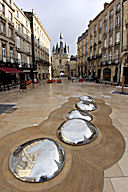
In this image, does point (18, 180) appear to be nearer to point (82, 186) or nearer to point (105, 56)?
point (82, 186)

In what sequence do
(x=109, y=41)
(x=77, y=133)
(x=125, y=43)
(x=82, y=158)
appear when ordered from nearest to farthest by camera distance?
(x=82, y=158)
(x=77, y=133)
(x=125, y=43)
(x=109, y=41)

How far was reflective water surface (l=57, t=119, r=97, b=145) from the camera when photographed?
333cm

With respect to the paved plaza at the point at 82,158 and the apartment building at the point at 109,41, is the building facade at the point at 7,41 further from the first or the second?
the apartment building at the point at 109,41

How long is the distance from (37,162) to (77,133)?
1545 millimetres

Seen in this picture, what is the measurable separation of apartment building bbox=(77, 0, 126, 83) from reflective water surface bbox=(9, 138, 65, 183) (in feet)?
77.9

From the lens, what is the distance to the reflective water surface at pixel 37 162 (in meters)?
2.18

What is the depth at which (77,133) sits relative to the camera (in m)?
3.53

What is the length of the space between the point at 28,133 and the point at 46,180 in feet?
6.79

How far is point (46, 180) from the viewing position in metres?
2.15

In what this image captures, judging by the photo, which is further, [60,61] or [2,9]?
[60,61]

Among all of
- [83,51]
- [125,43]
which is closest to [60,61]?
[83,51]

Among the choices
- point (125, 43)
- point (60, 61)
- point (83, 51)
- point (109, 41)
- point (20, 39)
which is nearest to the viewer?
point (125, 43)

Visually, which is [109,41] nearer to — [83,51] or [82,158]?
[83,51]

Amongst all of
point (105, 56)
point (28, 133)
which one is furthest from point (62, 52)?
point (28, 133)
